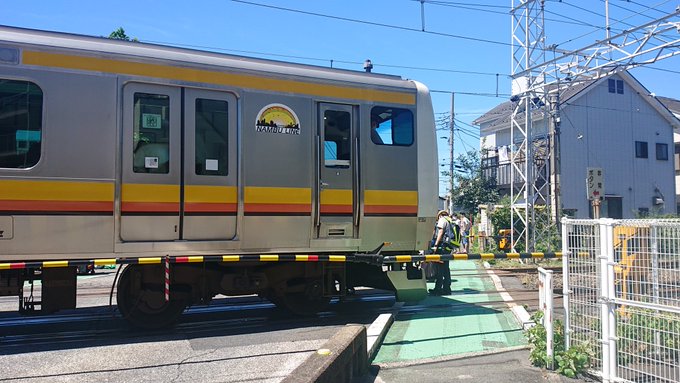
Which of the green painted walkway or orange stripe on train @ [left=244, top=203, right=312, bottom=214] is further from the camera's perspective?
orange stripe on train @ [left=244, top=203, right=312, bottom=214]

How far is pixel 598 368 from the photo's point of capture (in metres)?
5.43

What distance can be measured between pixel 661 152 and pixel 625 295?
30.8 m

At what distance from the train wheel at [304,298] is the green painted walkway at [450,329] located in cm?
123

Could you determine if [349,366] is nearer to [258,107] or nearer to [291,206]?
[291,206]

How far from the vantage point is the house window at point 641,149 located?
3011 centimetres

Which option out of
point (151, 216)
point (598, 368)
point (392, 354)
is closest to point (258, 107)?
point (151, 216)

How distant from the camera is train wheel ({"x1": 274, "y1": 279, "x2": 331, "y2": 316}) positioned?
7.99 m

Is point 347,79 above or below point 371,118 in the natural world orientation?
above

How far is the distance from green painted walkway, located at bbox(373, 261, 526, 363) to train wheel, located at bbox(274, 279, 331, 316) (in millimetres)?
1229

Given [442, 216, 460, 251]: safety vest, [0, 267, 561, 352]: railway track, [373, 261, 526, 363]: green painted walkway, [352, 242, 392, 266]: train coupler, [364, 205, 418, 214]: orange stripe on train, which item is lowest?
[373, 261, 526, 363]: green painted walkway

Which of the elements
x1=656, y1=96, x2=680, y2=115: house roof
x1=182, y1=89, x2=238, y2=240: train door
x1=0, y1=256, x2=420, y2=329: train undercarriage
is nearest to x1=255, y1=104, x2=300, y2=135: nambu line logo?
x1=182, y1=89, x2=238, y2=240: train door

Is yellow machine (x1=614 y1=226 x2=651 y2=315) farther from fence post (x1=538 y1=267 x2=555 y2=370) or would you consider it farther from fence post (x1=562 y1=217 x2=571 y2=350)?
fence post (x1=538 y1=267 x2=555 y2=370)

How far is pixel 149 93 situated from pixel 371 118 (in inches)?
129

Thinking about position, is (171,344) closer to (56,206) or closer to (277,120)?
(56,206)
